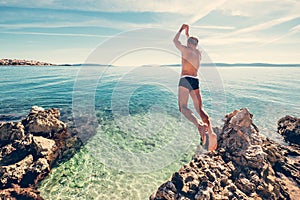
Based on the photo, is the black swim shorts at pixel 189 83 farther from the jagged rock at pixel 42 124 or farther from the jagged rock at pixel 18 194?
the jagged rock at pixel 42 124

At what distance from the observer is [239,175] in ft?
19.4

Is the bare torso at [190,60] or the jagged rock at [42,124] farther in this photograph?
the jagged rock at [42,124]

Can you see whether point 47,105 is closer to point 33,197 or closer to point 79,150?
point 79,150

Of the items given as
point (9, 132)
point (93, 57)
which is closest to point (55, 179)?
point (9, 132)

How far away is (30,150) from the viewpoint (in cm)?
827

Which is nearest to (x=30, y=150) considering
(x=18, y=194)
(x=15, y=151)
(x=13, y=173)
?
(x=15, y=151)

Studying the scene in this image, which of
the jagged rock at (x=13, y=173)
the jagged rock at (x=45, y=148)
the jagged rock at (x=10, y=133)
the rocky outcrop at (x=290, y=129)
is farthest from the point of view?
the rocky outcrop at (x=290, y=129)

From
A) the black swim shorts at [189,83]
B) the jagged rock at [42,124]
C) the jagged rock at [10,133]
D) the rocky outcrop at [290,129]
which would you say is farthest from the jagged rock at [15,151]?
the rocky outcrop at [290,129]

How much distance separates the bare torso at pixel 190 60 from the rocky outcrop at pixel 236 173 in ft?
8.21

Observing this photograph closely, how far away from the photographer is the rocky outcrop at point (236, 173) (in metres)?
5.11

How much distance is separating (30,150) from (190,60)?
733 centimetres

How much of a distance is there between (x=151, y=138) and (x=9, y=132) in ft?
22.5

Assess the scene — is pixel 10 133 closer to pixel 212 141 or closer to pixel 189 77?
pixel 189 77

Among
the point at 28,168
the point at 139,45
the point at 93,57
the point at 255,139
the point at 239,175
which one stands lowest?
the point at 28,168
